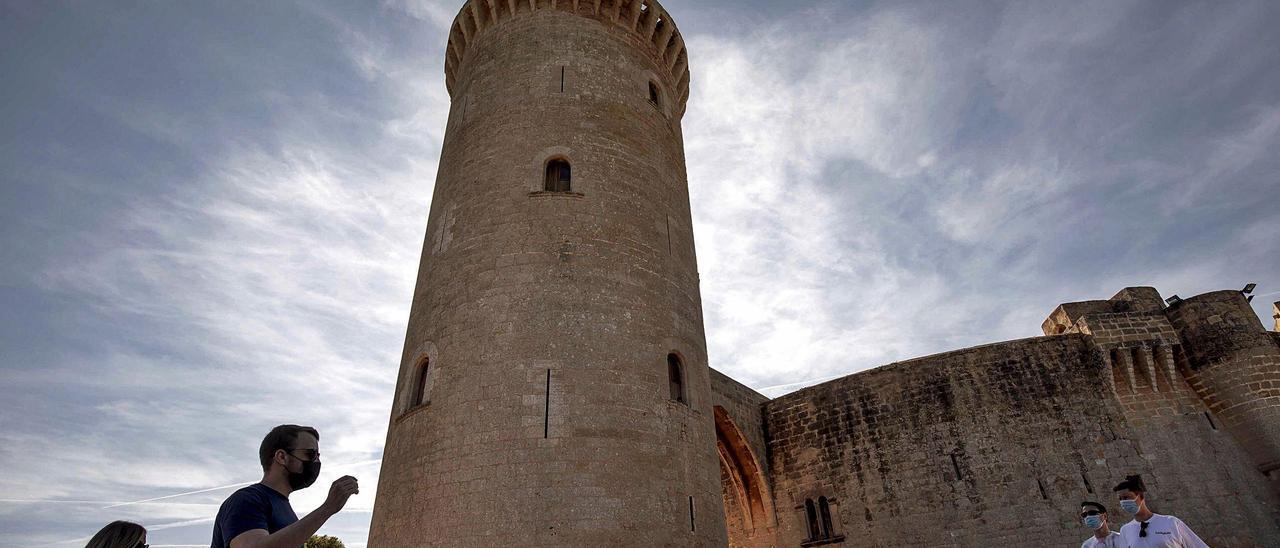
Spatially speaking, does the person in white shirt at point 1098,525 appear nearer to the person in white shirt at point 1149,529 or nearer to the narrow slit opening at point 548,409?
the person in white shirt at point 1149,529

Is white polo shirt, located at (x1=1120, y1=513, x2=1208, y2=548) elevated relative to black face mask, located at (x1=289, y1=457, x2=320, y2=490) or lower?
lower

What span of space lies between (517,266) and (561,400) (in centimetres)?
232

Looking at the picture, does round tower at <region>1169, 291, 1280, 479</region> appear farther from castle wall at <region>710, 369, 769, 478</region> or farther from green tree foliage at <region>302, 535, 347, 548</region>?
green tree foliage at <region>302, 535, 347, 548</region>

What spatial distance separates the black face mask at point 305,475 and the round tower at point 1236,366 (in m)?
16.4

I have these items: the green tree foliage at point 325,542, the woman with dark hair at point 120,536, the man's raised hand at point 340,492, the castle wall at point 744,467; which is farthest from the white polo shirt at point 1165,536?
the green tree foliage at point 325,542

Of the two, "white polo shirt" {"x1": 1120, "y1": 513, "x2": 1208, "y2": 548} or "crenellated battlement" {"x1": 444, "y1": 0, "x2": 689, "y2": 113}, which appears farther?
"crenellated battlement" {"x1": 444, "y1": 0, "x2": 689, "y2": 113}

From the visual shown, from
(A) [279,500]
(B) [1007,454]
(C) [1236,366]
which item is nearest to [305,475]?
(A) [279,500]

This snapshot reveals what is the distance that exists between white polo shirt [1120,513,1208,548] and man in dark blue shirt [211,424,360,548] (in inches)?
219

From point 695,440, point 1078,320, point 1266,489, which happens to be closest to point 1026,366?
point 1078,320

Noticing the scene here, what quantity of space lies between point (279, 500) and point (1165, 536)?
5938 mm

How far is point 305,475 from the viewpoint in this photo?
131 inches

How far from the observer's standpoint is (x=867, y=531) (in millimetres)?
14445

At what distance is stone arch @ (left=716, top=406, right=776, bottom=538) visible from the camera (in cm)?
1595

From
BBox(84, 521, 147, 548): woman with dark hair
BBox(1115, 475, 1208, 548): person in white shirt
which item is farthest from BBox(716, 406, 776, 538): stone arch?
BBox(84, 521, 147, 548): woman with dark hair
